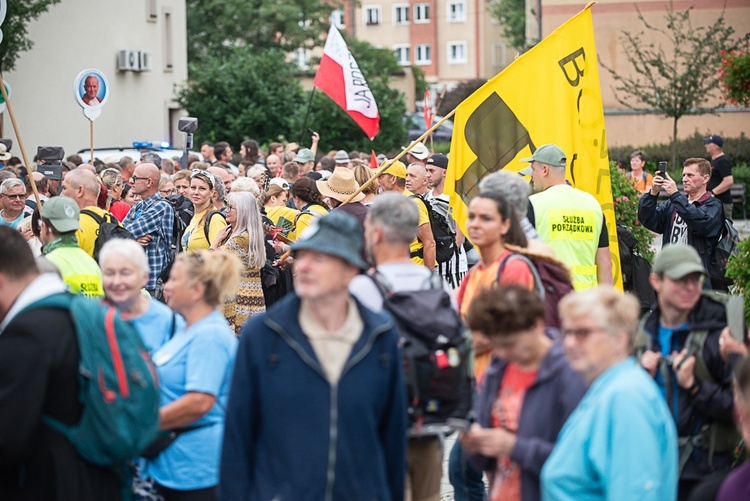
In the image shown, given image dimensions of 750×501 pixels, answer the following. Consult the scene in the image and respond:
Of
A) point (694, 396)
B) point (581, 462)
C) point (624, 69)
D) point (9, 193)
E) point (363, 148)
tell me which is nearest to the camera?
point (581, 462)

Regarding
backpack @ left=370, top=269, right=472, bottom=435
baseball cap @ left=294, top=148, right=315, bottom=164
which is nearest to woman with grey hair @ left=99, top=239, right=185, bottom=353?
backpack @ left=370, top=269, right=472, bottom=435

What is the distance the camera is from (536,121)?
9.55m

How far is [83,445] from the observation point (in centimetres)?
463

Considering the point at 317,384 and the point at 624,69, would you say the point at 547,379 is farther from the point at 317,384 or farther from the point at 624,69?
the point at 624,69

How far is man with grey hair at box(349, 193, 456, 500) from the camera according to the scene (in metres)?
5.29

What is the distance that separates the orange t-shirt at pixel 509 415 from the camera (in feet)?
15.7

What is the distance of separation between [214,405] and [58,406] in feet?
3.09

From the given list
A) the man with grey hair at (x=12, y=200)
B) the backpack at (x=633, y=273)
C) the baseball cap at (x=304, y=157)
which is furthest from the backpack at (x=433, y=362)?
the baseball cap at (x=304, y=157)

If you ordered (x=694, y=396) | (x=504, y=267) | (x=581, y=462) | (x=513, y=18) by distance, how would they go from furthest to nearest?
1. (x=513, y=18)
2. (x=504, y=267)
3. (x=694, y=396)
4. (x=581, y=462)

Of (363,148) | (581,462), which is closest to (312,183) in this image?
(581,462)

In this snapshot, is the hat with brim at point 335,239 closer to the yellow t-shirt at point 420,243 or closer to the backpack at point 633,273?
the yellow t-shirt at point 420,243

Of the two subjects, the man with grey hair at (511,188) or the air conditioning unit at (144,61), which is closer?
the man with grey hair at (511,188)

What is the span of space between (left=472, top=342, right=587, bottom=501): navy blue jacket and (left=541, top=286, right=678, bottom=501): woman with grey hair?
0.35 ft

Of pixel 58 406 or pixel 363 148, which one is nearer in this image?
pixel 58 406
